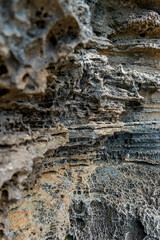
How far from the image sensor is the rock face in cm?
283

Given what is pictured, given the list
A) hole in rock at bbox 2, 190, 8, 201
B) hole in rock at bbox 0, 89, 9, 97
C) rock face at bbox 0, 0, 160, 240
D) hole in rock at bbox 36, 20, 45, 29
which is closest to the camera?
hole in rock at bbox 36, 20, 45, 29

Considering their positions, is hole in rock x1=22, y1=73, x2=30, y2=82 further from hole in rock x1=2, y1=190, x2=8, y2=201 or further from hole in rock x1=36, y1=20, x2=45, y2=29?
hole in rock x1=2, y1=190, x2=8, y2=201

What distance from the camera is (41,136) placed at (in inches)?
188

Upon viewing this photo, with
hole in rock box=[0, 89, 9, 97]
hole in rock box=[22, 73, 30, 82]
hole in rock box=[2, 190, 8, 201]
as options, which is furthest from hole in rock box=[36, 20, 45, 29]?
hole in rock box=[2, 190, 8, 201]

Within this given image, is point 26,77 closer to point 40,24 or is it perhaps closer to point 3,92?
point 3,92

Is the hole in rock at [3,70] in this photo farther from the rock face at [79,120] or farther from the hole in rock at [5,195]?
the hole in rock at [5,195]

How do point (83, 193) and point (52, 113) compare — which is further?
point (83, 193)

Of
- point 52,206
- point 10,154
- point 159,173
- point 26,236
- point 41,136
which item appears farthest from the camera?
point 159,173

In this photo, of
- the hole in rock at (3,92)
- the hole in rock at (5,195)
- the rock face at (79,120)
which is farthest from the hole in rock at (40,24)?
the hole in rock at (5,195)

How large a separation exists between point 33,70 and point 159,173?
5861mm

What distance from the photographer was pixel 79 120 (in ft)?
19.5

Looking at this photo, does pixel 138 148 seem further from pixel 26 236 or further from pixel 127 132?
pixel 26 236

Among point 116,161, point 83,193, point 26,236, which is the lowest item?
point 26,236

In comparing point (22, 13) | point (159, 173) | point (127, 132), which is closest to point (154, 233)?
point (159, 173)
